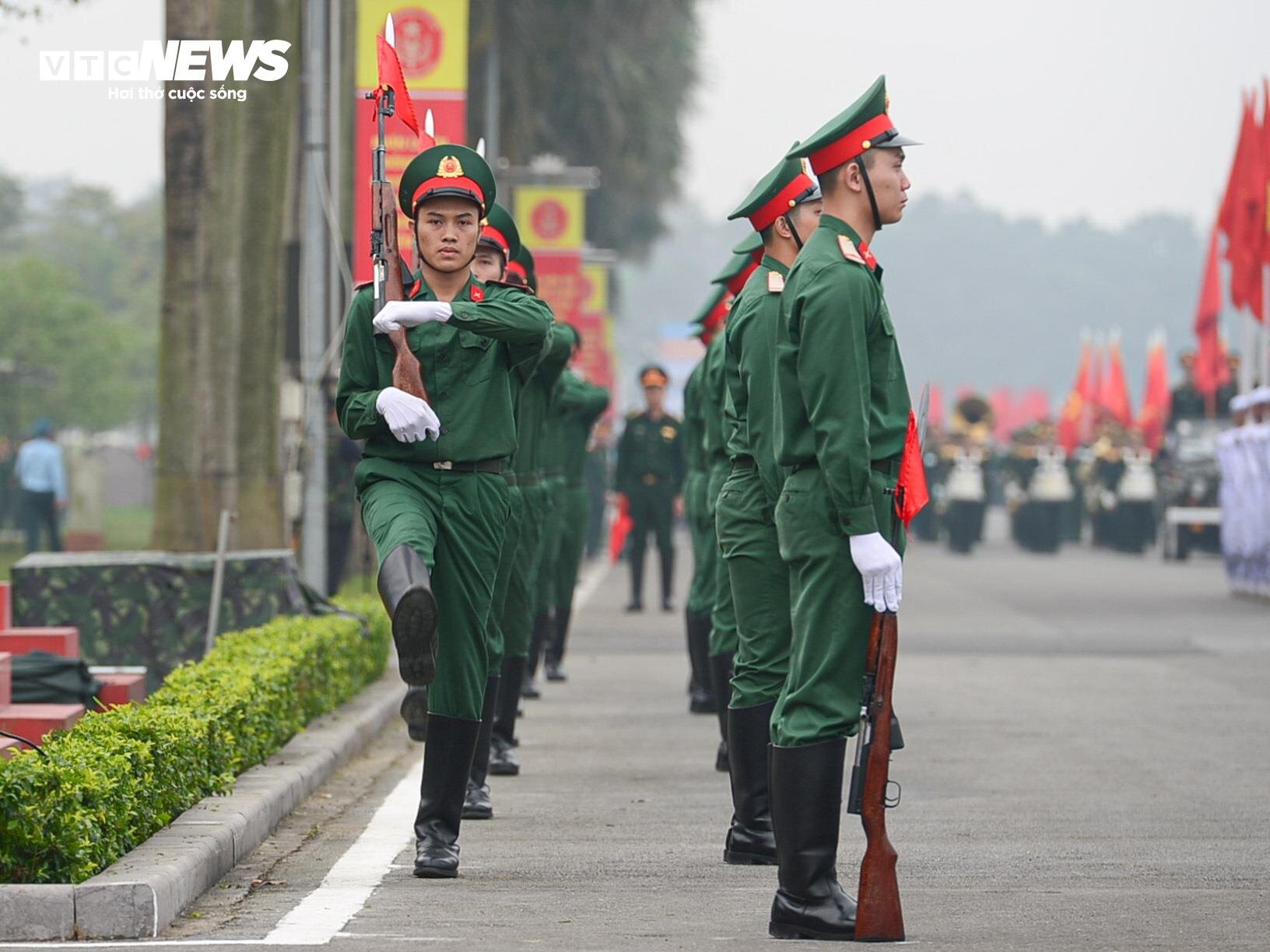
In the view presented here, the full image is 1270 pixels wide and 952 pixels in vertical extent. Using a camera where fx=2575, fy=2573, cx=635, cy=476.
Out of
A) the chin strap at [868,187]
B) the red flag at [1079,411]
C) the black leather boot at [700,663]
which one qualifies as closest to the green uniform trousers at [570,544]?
the black leather boot at [700,663]

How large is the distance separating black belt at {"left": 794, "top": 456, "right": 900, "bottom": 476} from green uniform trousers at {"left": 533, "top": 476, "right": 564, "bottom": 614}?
246 inches

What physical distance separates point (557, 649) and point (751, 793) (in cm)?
761

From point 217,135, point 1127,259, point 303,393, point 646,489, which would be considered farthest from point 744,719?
point 1127,259

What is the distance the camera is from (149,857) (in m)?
6.81

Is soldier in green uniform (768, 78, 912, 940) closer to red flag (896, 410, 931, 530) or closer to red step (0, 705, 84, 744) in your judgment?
red flag (896, 410, 931, 530)

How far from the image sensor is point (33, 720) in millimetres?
9422

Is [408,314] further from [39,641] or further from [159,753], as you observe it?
[39,641]

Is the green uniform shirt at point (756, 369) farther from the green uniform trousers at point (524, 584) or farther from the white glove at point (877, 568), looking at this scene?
the green uniform trousers at point (524, 584)

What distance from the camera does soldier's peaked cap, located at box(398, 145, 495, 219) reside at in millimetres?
7355

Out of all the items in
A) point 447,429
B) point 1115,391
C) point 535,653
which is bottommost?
point 535,653

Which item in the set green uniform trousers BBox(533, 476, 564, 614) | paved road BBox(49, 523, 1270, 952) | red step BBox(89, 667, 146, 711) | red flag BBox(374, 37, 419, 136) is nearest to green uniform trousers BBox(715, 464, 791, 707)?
paved road BBox(49, 523, 1270, 952)

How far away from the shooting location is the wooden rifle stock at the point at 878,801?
598cm

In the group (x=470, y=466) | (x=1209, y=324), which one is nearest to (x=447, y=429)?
(x=470, y=466)

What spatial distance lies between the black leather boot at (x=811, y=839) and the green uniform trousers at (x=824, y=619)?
5 cm
